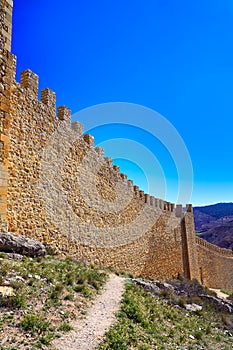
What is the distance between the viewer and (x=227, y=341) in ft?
25.4

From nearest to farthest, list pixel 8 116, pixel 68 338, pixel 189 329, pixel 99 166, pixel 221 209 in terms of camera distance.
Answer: pixel 68 338
pixel 189 329
pixel 8 116
pixel 99 166
pixel 221 209

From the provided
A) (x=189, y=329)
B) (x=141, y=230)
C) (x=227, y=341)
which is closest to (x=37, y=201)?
(x=189, y=329)

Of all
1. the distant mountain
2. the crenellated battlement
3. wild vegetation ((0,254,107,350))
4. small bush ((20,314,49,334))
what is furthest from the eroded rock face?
the distant mountain

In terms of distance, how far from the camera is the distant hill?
7606 centimetres

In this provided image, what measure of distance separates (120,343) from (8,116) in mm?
6722

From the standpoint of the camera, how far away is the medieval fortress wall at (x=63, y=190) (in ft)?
29.8

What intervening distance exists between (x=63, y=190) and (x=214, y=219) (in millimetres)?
112704

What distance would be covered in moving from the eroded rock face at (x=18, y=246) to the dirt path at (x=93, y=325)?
221 cm

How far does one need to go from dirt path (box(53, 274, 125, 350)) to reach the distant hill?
7214 centimetres

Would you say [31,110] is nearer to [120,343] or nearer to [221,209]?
[120,343]

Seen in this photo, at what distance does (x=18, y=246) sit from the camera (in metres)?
8.05

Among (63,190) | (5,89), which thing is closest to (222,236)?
(63,190)

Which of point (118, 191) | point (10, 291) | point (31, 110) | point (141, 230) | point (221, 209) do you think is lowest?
point (10, 291)

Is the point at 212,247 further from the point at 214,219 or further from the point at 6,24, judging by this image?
the point at 214,219
